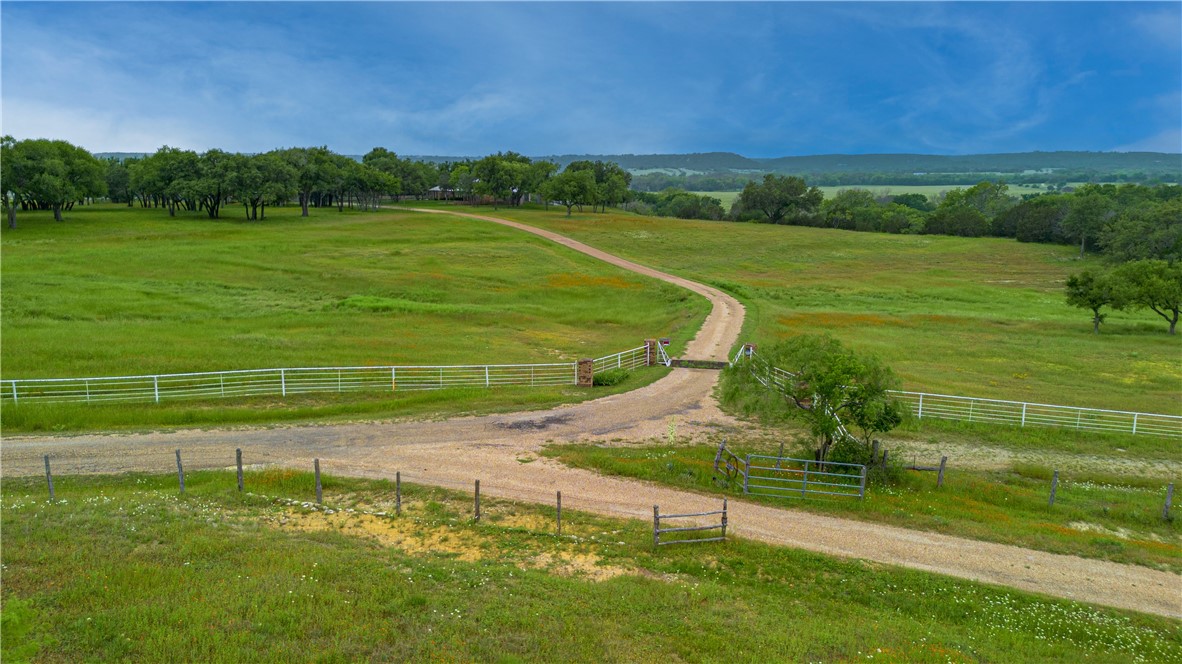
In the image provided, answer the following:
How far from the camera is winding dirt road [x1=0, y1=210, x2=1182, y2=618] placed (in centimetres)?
1477

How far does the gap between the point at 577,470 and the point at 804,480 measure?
657 cm

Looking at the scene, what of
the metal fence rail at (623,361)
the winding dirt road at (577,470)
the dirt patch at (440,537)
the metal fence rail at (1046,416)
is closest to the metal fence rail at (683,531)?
the winding dirt road at (577,470)

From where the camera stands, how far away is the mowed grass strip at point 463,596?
421 inches

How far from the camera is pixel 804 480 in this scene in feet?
59.5

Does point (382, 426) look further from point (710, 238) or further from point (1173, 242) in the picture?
point (1173, 242)

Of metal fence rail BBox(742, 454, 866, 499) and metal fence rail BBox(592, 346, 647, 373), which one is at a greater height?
metal fence rail BBox(592, 346, 647, 373)

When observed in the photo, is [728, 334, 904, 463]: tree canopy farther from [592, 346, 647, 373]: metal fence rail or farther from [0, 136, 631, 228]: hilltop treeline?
[0, 136, 631, 228]: hilltop treeline

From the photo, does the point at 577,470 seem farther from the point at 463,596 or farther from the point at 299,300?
the point at 299,300

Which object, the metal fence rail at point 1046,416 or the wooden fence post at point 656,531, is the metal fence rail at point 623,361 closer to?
the metal fence rail at point 1046,416

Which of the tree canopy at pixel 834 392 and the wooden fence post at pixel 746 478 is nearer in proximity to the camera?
the wooden fence post at pixel 746 478

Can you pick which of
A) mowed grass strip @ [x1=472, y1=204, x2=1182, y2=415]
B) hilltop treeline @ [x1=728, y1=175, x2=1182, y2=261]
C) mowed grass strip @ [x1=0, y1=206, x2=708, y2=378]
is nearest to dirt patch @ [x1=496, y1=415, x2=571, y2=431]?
mowed grass strip @ [x1=0, y1=206, x2=708, y2=378]

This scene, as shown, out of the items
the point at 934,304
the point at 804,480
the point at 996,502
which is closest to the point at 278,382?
the point at 804,480

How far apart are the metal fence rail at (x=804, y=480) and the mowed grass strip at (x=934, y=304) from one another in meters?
14.4

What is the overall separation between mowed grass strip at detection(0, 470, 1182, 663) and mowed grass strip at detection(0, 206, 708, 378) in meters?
17.1
